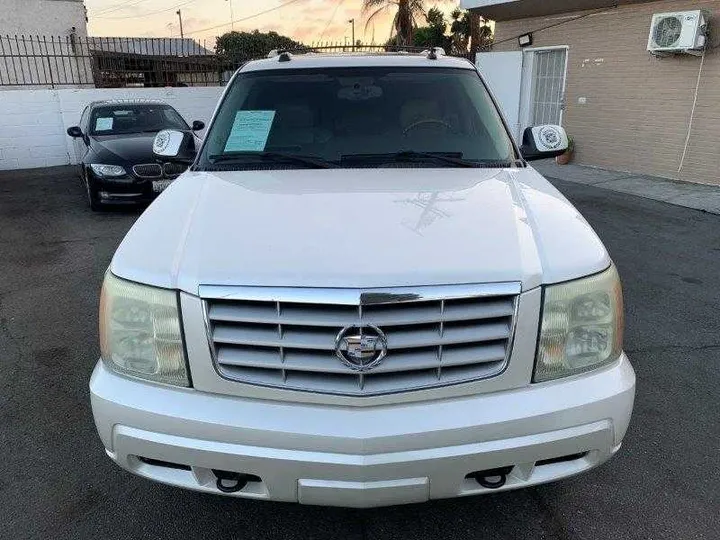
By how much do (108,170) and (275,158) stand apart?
5.56 m

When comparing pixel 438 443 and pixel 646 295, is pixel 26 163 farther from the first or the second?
pixel 438 443

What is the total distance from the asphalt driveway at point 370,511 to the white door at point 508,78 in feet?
30.0

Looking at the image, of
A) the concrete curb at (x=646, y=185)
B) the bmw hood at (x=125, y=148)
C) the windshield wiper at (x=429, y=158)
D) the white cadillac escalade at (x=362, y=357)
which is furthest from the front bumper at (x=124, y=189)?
the concrete curb at (x=646, y=185)

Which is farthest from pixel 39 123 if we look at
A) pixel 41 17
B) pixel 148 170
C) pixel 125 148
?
pixel 41 17

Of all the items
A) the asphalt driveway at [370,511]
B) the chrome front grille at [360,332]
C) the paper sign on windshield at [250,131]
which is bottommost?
the asphalt driveway at [370,511]

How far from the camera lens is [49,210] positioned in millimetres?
8641

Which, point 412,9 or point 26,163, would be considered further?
point 412,9

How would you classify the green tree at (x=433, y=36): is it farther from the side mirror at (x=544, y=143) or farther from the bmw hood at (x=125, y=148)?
the side mirror at (x=544, y=143)

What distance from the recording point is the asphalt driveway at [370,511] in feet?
7.84

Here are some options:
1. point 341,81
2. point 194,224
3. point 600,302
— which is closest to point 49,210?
point 341,81

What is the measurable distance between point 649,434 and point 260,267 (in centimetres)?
232

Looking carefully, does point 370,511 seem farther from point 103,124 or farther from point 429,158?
point 103,124

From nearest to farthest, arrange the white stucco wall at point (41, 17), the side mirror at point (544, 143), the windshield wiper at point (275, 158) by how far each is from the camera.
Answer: the windshield wiper at point (275, 158)
the side mirror at point (544, 143)
the white stucco wall at point (41, 17)

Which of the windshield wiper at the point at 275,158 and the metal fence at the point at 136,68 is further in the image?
the metal fence at the point at 136,68
